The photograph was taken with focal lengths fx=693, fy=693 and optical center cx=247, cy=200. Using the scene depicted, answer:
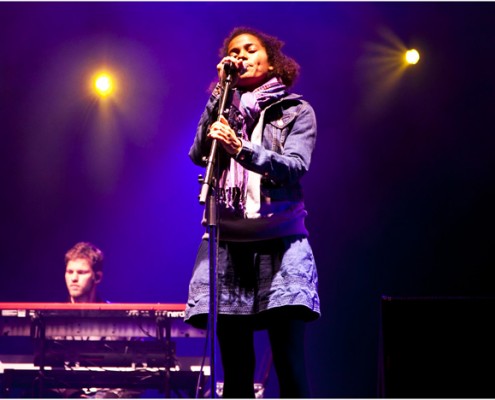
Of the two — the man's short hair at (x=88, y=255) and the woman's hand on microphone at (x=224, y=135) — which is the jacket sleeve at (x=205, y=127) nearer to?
the woman's hand on microphone at (x=224, y=135)

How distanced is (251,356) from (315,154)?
112 inches

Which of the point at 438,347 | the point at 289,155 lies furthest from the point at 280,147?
the point at 438,347

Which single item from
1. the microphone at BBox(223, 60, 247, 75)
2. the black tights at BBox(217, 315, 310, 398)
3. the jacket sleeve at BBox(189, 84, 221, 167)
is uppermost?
the microphone at BBox(223, 60, 247, 75)

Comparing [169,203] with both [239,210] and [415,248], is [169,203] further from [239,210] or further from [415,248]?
[239,210]

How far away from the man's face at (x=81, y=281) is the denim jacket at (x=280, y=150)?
2207 millimetres

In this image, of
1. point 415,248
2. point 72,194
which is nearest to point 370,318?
point 415,248

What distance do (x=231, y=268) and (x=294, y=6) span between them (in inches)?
117

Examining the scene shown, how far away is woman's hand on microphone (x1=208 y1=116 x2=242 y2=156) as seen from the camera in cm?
202

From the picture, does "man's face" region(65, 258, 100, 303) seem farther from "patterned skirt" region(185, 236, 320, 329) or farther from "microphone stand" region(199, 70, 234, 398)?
"microphone stand" region(199, 70, 234, 398)

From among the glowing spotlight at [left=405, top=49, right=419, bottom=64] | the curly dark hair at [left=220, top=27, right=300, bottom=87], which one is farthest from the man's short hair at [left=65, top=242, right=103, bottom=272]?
the glowing spotlight at [left=405, top=49, right=419, bottom=64]

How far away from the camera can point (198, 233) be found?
515 cm

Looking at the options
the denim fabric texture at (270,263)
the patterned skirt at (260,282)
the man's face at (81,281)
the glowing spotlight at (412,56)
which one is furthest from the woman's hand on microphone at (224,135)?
the glowing spotlight at (412,56)

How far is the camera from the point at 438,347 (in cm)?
212

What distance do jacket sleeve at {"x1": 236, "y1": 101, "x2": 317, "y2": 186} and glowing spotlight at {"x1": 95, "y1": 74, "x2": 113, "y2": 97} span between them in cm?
289
